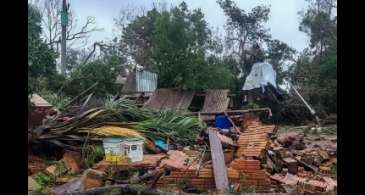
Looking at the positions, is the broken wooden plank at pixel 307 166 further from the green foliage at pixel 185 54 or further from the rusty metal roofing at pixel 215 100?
the green foliage at pixel 185 54

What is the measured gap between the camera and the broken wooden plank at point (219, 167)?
674 cm

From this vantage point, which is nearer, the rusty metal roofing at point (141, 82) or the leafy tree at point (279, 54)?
the rusty metal roofing at point (141, 82)

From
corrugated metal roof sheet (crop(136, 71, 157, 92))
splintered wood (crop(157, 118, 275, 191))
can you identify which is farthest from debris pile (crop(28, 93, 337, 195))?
corrugated metal roof sheet (crop(136, 71, 157, 92))

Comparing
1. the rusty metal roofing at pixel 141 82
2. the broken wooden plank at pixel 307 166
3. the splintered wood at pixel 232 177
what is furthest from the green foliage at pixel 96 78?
the splintered wood at pixel 232 177

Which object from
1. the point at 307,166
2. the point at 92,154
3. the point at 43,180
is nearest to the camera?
the point at 43,180

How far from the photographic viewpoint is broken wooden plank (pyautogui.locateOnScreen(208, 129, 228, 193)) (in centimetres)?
674

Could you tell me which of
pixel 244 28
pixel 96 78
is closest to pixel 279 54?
pixel 244 28

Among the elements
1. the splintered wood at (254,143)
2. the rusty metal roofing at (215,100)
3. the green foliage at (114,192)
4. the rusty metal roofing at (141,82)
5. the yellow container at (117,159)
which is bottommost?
the green foliage at (114,192)

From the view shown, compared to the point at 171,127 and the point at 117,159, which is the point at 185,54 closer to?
the point at 171,127

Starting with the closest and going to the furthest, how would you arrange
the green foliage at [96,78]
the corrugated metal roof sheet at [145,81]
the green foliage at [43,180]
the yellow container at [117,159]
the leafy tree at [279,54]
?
the green foliage at [43,180]
the yellow container at [117,159]
the green foliage at [96,78]
the corrugated metal roof sheet at [145,81]
the leafy tree at [279,54]

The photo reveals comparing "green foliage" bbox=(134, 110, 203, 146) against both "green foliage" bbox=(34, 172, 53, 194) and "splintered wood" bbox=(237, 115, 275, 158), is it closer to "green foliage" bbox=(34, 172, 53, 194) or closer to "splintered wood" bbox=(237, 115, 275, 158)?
"splintered wood" bbox=(237, 115, 275, 158)

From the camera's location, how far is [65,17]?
20984mm

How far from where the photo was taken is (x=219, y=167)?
288 inches
